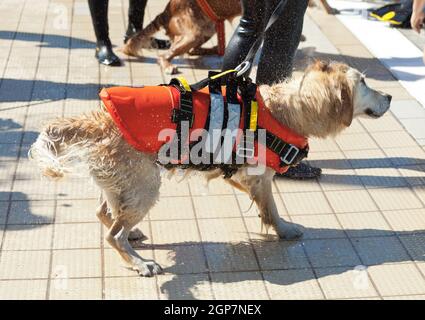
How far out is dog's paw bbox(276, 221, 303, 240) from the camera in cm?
464

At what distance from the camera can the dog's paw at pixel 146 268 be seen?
4234mm

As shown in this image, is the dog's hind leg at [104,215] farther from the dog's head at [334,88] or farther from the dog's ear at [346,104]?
the dog's ear at [346,104]

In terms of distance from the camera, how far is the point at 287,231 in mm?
4652

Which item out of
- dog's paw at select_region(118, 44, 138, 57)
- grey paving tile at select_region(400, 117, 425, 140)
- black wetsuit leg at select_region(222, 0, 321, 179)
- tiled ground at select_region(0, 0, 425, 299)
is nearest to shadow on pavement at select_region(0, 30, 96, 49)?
dog's paw at select_region(118, 44, 138, 57)

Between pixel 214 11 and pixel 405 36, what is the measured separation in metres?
2.34

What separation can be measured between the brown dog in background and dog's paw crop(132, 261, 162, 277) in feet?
9.75

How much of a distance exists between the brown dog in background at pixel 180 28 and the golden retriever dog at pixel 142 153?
2.46 meters

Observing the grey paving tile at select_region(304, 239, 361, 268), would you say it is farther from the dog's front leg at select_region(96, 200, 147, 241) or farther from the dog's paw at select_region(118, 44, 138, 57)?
the dog's paw at select_region(118, 44, 138, 57)

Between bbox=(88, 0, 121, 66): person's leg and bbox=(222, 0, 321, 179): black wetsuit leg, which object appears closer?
bbox=(222, 0, 321, 179): black wetsuit leg

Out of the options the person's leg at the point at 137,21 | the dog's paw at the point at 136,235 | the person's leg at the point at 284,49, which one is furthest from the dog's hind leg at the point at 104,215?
the person's leg at the point at 137,21

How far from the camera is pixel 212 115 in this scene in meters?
4.15

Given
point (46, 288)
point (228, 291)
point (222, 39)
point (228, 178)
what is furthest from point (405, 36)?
point (46, 288)

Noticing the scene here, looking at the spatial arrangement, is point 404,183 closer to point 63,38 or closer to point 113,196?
point 113,196

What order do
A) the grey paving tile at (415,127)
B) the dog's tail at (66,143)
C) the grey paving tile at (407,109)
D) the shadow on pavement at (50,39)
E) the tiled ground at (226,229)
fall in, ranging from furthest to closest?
the shadow on pavement at (50,39), the grey paving tile at (407,109), the grey paving tile at (415,127), the tiled ground at (226,229), the dog's tail at (66,143)
